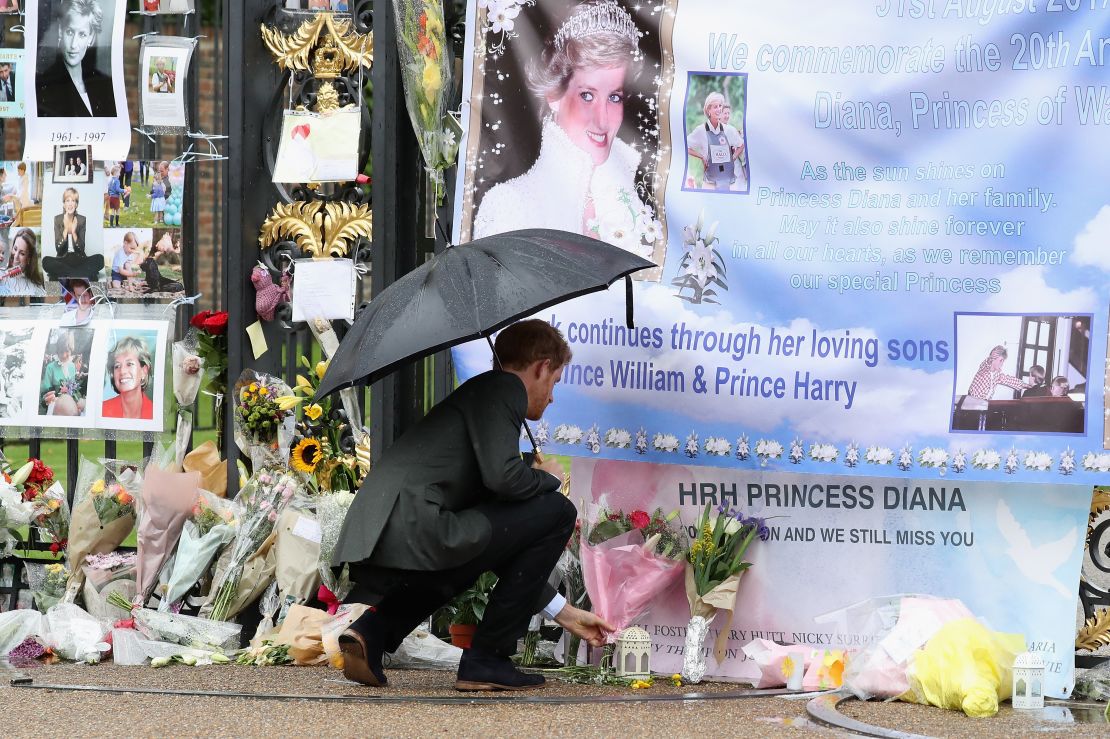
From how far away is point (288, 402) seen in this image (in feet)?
20.3

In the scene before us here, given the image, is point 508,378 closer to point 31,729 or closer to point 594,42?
point 594,42

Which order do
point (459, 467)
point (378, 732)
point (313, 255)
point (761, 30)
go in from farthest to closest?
point (313, 255), point (761, 30), point (459, 467), point (378, 732)

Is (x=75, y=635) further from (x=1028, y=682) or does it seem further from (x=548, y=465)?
(x=1028, y=682)

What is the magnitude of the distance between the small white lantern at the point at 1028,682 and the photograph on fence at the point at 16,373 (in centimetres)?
415

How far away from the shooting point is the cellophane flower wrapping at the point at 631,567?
5430 millimetres

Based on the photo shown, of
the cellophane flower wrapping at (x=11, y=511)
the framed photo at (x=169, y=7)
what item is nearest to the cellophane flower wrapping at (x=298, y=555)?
the cellophane flower wrapping at (x=11, y=511)

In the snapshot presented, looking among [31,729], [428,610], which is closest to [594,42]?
[428,610]

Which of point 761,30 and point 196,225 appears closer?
point 761,30

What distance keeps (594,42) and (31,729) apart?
301 cm

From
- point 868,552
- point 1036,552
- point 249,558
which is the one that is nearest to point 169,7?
point 249,558

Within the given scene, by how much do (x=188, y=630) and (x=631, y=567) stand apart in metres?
1.71

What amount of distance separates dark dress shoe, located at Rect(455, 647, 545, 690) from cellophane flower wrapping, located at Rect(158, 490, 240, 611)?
1387mm

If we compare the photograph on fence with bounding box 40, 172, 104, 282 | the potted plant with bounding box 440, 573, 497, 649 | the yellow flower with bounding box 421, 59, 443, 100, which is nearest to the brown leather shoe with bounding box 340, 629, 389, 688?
the potted plant with bounding box 440, 573, 497, 649

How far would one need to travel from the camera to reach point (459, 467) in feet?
16.5
